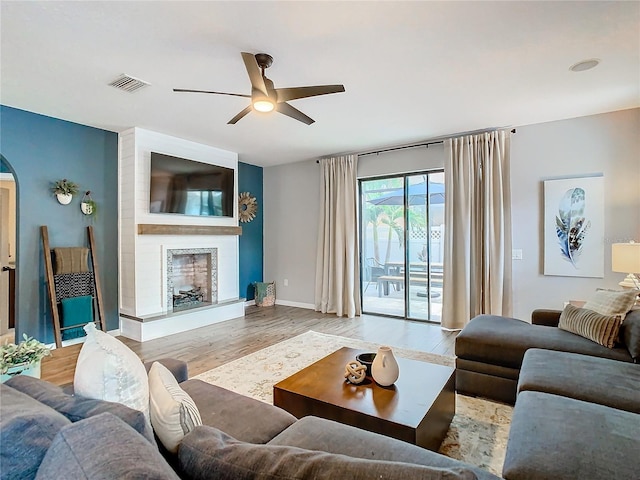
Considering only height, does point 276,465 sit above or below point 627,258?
below

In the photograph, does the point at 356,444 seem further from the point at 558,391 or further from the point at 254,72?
the point at 254,72

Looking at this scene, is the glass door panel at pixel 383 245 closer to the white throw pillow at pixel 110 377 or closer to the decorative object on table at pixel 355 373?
the decorative object on table at pixel 355 373

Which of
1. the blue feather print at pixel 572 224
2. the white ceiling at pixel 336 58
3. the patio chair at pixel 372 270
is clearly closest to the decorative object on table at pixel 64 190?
the white ceiling at pixel 336 58

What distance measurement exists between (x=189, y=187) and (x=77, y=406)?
14.4 ft

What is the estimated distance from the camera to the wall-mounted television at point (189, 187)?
4613 millimetres

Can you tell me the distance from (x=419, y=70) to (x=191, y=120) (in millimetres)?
2680

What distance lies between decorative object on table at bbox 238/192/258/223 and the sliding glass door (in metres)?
2.12

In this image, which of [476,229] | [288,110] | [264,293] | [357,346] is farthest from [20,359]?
[264,293]

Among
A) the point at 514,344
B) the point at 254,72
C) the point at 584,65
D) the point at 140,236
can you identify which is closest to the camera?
the point at 254,72

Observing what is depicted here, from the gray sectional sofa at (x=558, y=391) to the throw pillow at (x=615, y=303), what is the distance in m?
0.08

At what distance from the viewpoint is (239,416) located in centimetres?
155

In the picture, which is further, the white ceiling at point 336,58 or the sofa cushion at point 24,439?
the white ceiling at point 336,58

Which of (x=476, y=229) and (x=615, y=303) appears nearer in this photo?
(x=615, y=303)

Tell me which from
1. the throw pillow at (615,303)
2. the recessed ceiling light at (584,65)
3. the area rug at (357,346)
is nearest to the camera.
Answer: the area rug at (357,346)
